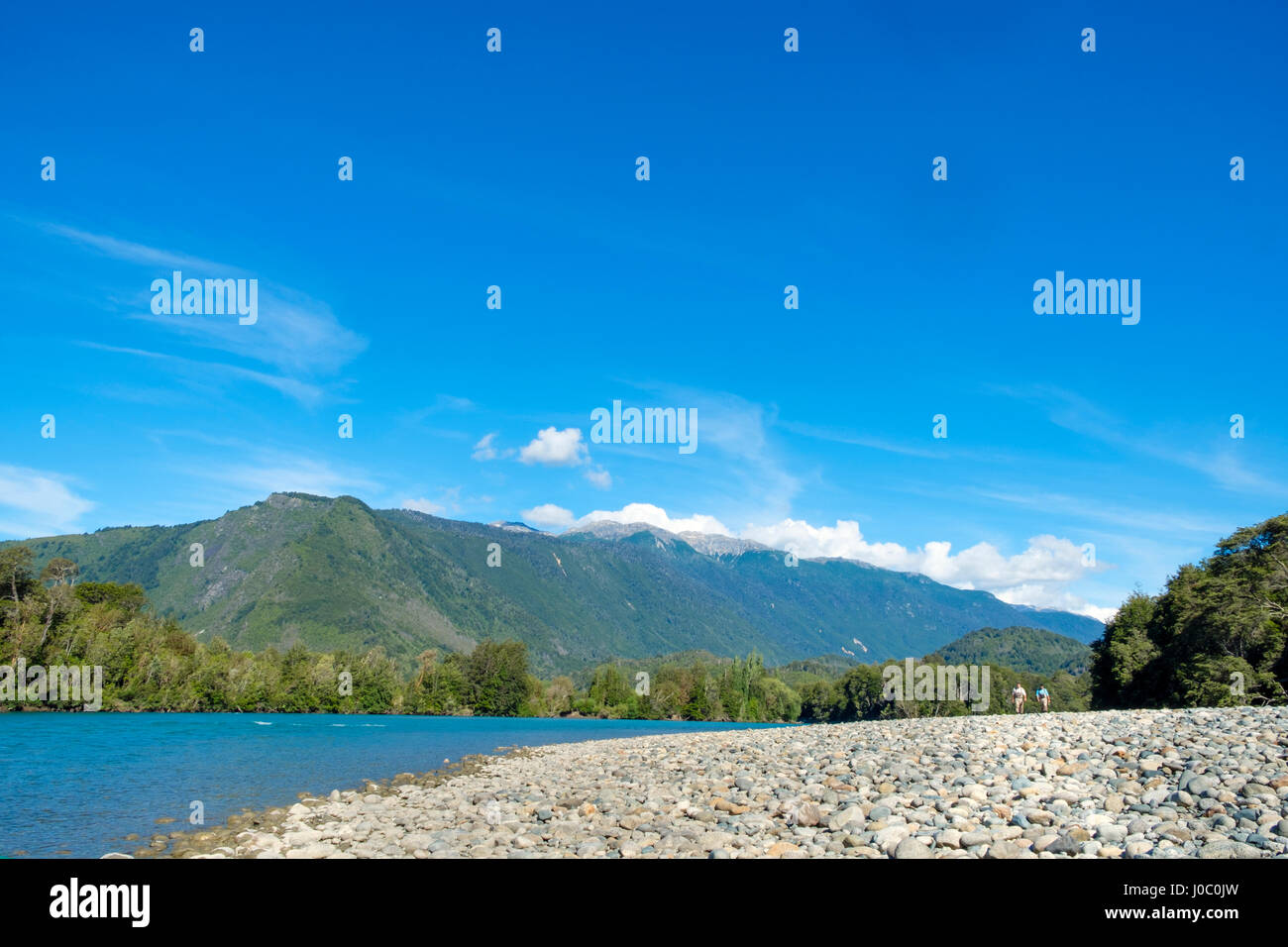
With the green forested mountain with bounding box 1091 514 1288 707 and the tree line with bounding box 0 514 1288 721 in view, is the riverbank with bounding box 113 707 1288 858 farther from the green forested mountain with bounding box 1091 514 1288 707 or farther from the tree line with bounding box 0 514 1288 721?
the tree line with bounding box 0 514 1288 721

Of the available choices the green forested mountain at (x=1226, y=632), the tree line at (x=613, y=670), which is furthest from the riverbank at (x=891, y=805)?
the tree line at (x=613, y=670)

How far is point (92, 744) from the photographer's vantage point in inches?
1935

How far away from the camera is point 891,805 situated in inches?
585

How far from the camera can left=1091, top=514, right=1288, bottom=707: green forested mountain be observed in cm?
4816

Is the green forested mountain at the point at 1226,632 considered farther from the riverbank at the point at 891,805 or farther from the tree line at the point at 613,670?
the riverbank at the point at 891,805

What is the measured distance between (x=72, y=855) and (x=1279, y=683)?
187 ft

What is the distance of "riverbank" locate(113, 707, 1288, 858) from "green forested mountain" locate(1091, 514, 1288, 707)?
95.1 ft

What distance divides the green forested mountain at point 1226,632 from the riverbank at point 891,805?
1142 inches

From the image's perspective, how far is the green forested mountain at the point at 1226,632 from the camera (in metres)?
48.2
